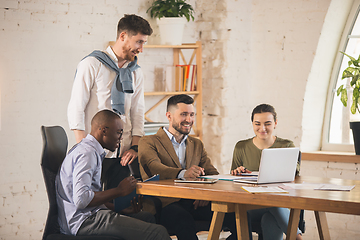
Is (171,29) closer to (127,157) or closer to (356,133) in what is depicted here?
(127,157)

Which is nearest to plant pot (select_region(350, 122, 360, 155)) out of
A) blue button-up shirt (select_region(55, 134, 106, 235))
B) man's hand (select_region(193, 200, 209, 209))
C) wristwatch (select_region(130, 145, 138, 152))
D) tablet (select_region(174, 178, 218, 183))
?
man's hand (select_region(193, 200, 209, 209))

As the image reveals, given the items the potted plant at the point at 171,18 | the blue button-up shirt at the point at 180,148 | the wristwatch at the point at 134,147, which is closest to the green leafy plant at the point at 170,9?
the potted plant at the point at 171,18

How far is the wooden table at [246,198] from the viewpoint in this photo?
5.89ft

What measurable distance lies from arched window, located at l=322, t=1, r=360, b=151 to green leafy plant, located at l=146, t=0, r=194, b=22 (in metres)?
1.56

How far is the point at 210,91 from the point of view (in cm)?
427

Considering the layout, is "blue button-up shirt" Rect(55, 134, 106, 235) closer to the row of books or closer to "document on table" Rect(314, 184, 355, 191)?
"document on table" Rect(314, 184, 355, 191)

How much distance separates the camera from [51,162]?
2.17 m

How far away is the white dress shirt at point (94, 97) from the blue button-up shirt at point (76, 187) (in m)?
0.58

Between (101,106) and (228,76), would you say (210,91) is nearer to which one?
(228,76)

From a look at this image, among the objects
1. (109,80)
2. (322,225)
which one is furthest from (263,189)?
(109,80)

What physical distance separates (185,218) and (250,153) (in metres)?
0.72

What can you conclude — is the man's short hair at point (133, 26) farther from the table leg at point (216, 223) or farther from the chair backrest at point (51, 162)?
the table leg at point (216, 223)

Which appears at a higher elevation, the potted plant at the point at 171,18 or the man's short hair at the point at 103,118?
the potted plant at the point at 171,18

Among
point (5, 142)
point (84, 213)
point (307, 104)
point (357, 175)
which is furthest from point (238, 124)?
point (84, 213)
